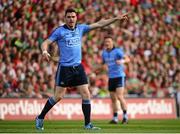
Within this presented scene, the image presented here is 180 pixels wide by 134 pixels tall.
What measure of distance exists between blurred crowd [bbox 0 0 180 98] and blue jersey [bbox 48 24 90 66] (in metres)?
7.72

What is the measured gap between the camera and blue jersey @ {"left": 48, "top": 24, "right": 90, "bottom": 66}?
552 inches

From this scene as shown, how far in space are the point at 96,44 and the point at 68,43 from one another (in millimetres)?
12342

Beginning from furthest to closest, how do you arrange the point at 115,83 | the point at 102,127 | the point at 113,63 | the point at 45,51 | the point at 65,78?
the point at 113,63
the point at 115,83
the point at 102,127
the point at 65,78
the point at 45,51

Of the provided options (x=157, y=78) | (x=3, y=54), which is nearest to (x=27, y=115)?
(x=3, y=54)

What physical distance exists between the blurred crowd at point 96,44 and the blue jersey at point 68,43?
772 centimetres

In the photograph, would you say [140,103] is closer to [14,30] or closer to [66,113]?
[66,113]

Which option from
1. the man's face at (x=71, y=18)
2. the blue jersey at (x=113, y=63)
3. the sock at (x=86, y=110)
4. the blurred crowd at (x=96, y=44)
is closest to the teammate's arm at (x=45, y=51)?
the man's face at (x=71, y=18)

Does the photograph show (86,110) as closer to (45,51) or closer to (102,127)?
(102,127)

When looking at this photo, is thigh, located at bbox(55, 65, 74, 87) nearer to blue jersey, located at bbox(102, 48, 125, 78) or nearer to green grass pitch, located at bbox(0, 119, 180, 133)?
green grass pitch, located at bbox(0, 119, 180, 133)

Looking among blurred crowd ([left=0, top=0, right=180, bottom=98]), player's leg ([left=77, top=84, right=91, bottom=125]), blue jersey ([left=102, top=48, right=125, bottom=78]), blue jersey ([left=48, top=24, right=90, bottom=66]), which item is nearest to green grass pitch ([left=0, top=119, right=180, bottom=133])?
player's leg ([left=77, top=84, right=91, bottom=125])

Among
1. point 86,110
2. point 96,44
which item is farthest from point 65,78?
point 96,44

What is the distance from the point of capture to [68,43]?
1408 cm

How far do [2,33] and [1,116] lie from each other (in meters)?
3.86

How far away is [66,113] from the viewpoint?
23.3 m
